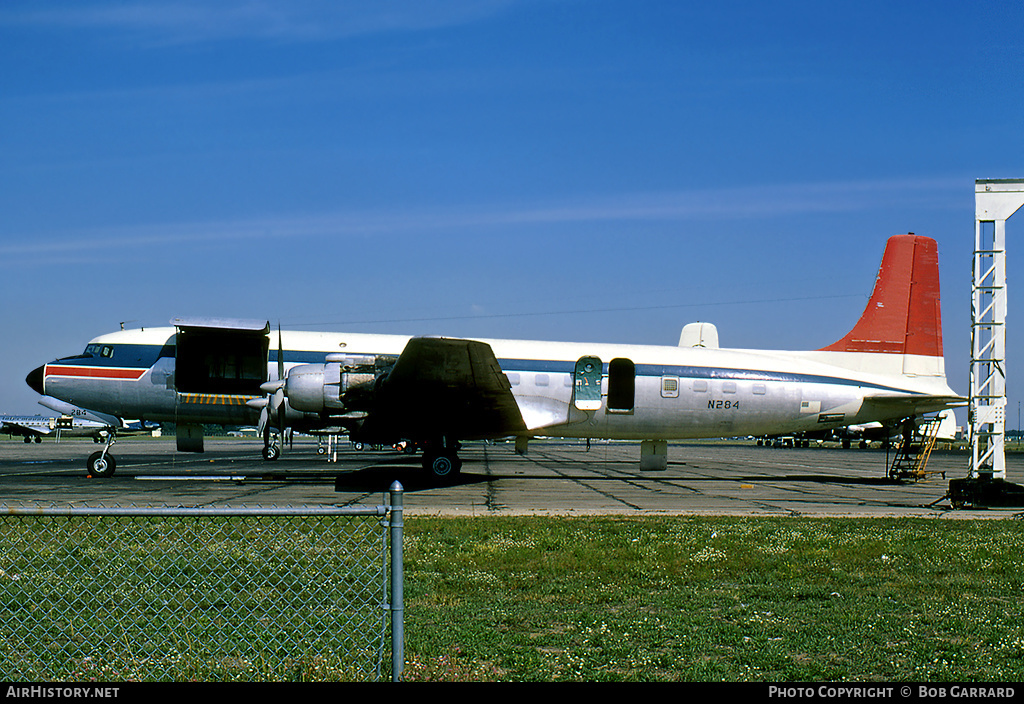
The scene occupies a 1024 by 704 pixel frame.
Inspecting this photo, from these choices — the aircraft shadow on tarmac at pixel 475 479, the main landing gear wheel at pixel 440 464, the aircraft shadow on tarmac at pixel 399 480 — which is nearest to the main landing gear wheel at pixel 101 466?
the aircraft shadow on tarmac at pixel 475 479

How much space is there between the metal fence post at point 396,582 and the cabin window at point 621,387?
17844mm

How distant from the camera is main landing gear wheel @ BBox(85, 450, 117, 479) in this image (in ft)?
73.3

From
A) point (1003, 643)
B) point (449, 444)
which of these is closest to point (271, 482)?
point (449, 444)

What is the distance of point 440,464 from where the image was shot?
2112 cm

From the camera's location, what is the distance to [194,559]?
9.49 m

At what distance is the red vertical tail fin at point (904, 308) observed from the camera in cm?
2481

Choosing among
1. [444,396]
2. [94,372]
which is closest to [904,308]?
[444,396]

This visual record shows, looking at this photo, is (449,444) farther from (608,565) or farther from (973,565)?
(973,565)

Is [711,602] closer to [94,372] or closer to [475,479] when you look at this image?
[475,479]

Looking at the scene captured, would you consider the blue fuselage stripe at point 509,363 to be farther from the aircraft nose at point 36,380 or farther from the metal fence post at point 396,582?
the metal fence post at point 396,582

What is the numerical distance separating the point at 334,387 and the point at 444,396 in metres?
2.76

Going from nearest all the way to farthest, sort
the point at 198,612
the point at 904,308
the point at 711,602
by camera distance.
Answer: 1. the point at 198,612
2. the point at 711,602
3. the point at 904,308

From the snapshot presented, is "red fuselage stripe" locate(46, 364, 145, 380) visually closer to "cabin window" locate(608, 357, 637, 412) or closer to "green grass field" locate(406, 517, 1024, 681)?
"green grass field" locate(406, 517, 1024, 681)
